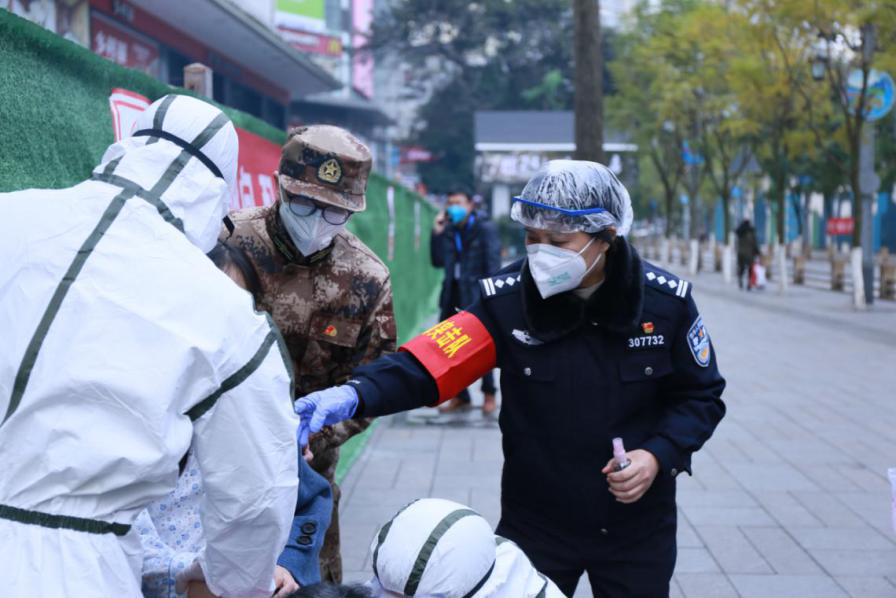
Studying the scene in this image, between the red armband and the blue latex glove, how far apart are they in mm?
272

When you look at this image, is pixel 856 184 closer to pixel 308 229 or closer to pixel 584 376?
pixel 308 229

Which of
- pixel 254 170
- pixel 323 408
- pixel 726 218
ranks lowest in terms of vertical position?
pixel 323 408

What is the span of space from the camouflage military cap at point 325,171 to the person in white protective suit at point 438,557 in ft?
4.08

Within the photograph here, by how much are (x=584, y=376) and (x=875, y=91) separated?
727 inches

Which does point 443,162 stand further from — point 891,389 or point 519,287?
point 519,287

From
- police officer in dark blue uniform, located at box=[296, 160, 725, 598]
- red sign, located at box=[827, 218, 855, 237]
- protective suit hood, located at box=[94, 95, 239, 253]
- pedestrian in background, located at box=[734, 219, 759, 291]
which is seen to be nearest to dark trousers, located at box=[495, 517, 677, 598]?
police officer in dark blue uniform, located at box=[296, 160, 725, 598]

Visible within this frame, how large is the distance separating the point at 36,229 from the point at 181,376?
345mm

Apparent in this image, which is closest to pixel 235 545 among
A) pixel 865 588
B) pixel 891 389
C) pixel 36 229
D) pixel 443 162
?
pixel 36 229

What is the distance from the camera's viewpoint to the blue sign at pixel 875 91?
1919cm

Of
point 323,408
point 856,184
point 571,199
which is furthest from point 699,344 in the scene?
point 856,184

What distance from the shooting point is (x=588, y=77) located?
1161 centimetres

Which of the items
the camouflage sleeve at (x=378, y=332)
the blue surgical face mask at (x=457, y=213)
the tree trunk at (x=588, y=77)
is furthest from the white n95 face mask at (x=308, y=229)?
the tree trunk at (x=588, y=77)

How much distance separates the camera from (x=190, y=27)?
14500mm

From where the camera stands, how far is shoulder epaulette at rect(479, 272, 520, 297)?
115 inches
